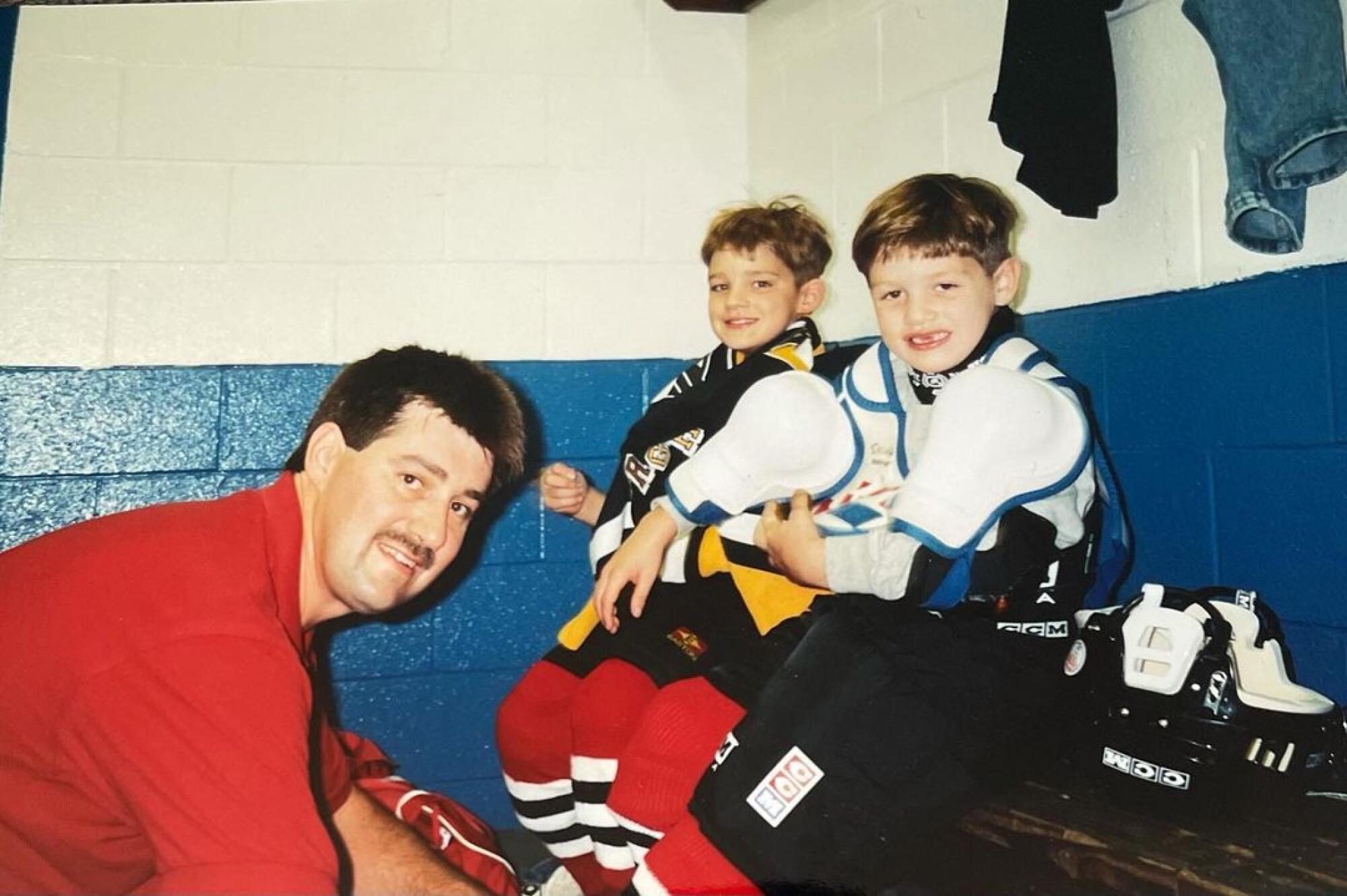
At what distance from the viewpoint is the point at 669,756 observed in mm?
838

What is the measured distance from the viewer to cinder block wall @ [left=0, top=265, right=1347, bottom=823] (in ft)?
2.47

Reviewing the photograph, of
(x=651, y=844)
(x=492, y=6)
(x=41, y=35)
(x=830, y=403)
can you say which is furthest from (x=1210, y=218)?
(x=41, y=35)

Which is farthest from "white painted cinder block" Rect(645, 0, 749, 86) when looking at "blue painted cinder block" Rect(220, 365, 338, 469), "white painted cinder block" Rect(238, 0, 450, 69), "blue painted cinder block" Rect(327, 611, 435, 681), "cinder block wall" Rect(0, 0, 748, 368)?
"blue painted cinder block" Rect(327, 611, 435, 681)

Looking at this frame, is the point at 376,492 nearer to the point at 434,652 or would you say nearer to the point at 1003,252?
the point at 434,652

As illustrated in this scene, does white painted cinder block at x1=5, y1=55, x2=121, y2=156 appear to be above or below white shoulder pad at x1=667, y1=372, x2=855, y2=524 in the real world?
above

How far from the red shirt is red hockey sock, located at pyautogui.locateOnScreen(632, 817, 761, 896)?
0.24 m

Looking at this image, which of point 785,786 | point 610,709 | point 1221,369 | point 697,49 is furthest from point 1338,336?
point 697,49

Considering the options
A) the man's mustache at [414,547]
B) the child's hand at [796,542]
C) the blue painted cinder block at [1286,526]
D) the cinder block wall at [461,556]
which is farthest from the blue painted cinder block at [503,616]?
the blue painted cinder block at [1286,526]

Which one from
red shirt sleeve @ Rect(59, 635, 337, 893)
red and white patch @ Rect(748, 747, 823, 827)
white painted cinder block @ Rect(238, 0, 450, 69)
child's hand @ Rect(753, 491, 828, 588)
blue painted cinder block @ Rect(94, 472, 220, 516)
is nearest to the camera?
red shirt sleeve @ Rect(59, 635, 337, 893)

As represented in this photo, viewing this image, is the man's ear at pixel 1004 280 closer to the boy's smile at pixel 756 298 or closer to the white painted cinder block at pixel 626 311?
the boy's smile at pixel 756 298

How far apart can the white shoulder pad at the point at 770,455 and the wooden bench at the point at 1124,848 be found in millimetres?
352

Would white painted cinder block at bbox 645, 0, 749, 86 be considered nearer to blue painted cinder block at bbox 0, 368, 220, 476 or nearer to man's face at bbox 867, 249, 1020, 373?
man's face at bbox 867, 249, 1020, 373

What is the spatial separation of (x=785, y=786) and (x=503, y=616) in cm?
67

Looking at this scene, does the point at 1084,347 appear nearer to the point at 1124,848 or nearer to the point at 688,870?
the point at 1124,848
